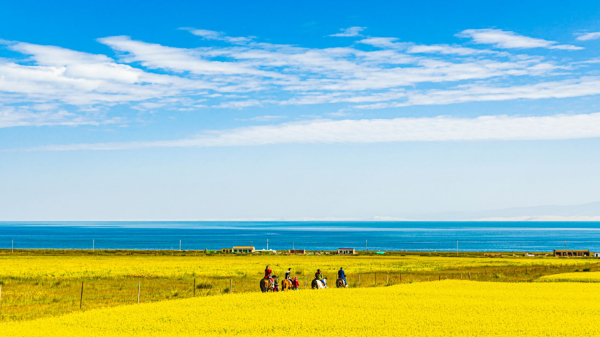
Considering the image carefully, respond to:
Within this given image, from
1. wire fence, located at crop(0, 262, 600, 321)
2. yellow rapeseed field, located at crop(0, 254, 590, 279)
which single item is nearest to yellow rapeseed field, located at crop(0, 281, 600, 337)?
wire fence, located at crop(0, 262, 600, 321)

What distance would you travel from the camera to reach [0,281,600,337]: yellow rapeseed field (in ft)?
87.1

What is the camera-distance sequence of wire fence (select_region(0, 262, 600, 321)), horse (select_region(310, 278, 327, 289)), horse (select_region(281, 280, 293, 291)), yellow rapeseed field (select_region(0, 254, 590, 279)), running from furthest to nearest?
yellow rapeseed field (select_region(0, 254, 590, 279)) < horse (select_region(310, 278, 327, 289)) < horse (select_region(281, 280, 293, 291)) < wire fence (select_region(0, 262, 600, 321))

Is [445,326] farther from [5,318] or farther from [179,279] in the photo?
[179,279]

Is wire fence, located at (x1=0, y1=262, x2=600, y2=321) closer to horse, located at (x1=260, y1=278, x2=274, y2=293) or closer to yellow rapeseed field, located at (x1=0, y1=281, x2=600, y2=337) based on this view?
horse, located at (x1=260, y1=278, x2=274, y2=293)

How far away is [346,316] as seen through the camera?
30.7 meters

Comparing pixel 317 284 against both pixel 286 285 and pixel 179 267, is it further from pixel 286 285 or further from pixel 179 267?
pixel 179 267

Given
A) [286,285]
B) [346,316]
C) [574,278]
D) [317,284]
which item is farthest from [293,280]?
[574,278]

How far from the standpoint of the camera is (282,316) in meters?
30.7

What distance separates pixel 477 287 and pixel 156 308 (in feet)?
78.8

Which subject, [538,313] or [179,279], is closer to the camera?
[538,313]

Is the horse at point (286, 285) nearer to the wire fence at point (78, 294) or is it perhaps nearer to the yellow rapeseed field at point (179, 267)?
the wire fence at point (78, 294)

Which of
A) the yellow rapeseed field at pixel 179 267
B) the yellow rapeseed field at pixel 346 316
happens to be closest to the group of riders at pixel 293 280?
the yellow rapeseed field at pixel 346 316

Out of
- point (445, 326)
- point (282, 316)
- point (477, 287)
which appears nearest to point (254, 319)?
point (282, 316)

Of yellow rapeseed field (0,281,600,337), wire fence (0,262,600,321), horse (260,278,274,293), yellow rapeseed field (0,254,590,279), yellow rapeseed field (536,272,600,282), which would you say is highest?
horse (260,278,274,293)
